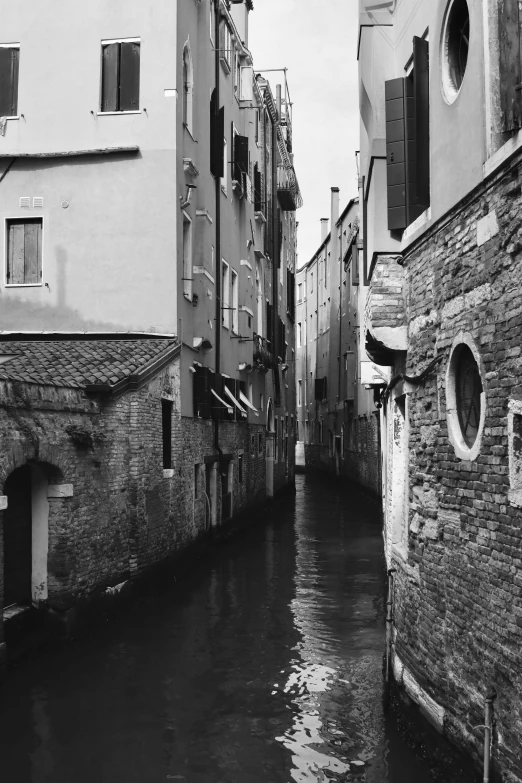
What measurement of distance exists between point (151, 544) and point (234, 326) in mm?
7900

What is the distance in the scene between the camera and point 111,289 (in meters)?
13.0

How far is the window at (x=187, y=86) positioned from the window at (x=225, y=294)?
12.5 feet

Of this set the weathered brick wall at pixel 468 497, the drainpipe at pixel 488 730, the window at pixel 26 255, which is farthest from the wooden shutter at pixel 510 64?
the window at pixel 26 255

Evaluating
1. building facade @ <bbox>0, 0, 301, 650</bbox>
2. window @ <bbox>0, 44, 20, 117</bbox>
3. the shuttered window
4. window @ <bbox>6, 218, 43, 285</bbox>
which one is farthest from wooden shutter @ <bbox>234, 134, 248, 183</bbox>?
window @ <bbox>6, 218, 43, 285</bbox>

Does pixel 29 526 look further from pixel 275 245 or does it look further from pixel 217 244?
pixel 275 245

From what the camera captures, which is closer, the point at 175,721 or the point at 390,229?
the point at 175,721

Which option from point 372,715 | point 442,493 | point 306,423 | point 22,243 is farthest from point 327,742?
point 306,423

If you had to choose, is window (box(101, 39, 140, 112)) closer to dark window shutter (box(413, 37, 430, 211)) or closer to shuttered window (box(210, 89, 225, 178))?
shuttered window (box(210, 89, 225, 178))

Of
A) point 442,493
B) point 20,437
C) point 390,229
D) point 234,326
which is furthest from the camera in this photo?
point 234,326

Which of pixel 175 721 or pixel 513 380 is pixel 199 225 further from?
pixel 513 380

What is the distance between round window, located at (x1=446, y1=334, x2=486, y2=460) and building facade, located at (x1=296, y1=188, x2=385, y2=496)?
1646 cm

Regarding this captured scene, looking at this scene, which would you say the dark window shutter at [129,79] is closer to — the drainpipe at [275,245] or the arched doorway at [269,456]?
the drainpipe at [275,245]

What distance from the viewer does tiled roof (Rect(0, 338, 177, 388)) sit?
1050 cm

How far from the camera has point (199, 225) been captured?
14773 millimetres
